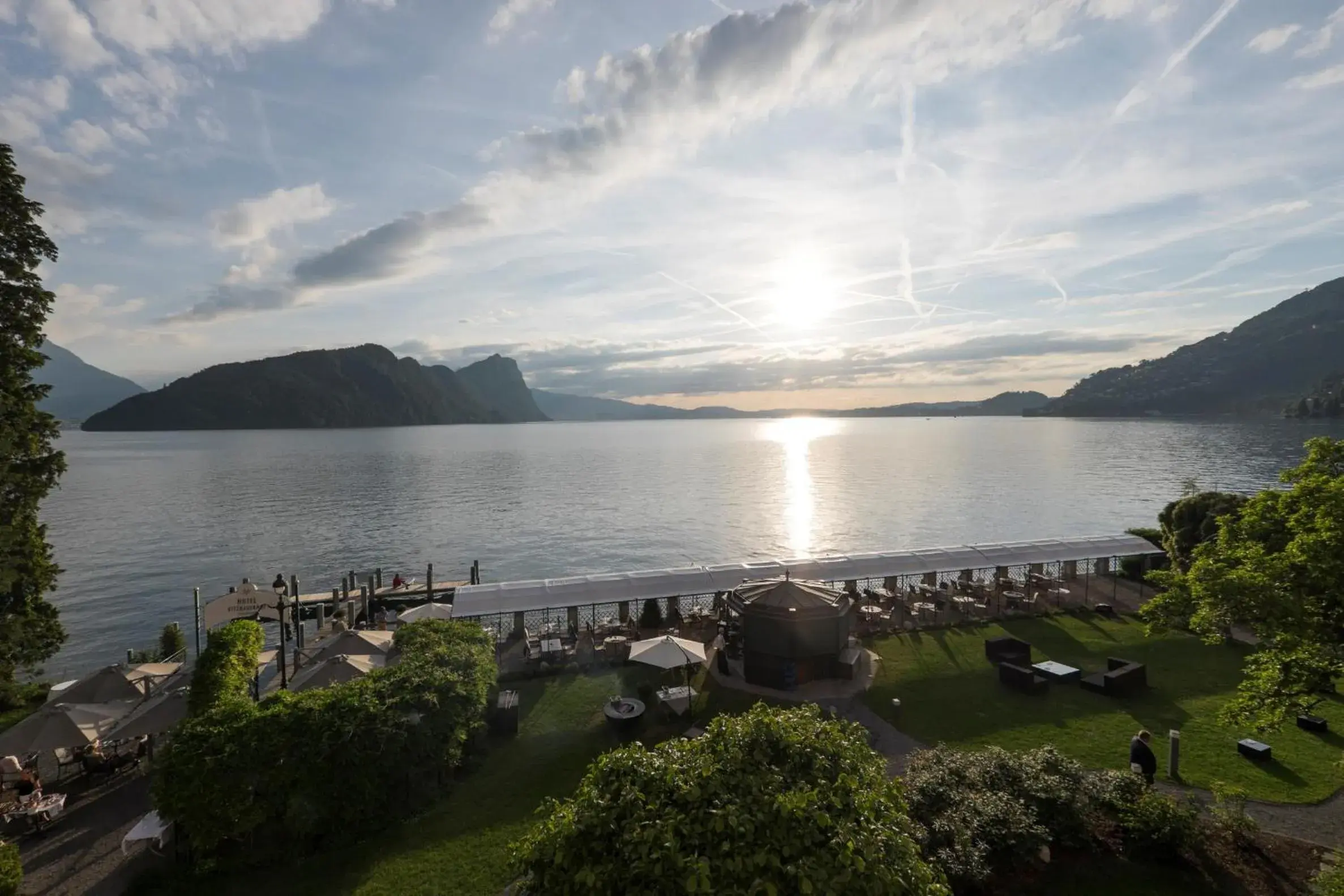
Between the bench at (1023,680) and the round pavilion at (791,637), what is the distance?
4.73 metres

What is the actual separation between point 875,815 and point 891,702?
43.5ft

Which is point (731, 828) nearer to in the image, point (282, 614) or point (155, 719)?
point (282, 614)

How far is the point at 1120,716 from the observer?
16.5 meters

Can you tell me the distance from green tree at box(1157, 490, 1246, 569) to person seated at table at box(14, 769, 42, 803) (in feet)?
126

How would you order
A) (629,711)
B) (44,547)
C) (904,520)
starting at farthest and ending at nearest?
(904,520) → (44,547) → (629,711)

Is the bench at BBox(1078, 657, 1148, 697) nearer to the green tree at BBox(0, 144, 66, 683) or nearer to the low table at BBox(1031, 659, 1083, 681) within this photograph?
the low table at BBox(1031, 659, 1083, 681)

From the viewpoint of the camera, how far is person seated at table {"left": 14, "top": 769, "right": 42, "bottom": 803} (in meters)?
14.0

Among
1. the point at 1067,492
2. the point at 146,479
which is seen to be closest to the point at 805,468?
the point at 1067,492

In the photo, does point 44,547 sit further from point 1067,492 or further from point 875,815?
point 1067,492

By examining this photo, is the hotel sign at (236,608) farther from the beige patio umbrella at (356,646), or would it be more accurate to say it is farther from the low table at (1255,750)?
the low table at (1255,750)

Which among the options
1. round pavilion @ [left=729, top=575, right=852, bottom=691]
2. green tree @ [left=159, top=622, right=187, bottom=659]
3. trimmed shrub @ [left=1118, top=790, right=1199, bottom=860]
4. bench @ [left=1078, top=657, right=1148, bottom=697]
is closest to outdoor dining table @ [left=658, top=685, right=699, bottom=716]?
round pavilion @ [left=729, top=575, right=852, bottom=691]

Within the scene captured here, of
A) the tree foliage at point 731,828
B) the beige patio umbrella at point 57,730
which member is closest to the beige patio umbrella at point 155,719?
the beige patio umbrella at point 57,730

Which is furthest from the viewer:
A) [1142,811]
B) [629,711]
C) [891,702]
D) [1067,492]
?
[1067,492]

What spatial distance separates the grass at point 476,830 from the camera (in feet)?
36.1
